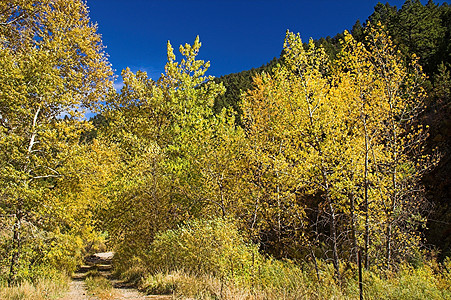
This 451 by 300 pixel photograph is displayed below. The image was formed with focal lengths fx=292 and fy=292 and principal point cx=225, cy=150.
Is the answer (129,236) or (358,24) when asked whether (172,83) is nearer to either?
(129,236)

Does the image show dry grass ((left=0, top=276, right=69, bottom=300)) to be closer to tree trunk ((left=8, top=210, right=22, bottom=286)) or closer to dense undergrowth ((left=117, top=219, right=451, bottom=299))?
tree trunk ((left=8, top=210, right=22, bottom=286))

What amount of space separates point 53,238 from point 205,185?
13.8ft

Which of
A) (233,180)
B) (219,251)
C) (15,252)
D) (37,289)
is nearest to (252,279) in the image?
(219,251)

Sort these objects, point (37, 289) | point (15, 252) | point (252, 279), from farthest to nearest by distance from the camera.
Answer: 1. point (15, 252)
2. point (37, 289)
3. point (252, 279)

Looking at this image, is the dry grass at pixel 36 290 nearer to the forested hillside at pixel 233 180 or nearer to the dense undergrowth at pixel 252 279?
the forested hillside at pixel 233 180

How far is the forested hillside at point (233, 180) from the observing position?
626cm

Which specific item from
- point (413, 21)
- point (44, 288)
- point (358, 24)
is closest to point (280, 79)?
point (44, 288)

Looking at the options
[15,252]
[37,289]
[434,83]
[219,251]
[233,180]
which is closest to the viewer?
[219,251]

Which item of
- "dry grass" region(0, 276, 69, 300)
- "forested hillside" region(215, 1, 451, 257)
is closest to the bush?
"dry grass" region(0, 276, 69, 300)

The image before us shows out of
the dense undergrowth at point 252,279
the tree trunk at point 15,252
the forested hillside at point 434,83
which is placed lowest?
the dense undergrowth at point 252,279

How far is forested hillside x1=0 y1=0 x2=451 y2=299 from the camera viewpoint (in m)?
6.26

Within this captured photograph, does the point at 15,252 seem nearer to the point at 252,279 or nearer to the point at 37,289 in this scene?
the point at 37,289

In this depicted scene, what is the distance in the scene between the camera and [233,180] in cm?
805

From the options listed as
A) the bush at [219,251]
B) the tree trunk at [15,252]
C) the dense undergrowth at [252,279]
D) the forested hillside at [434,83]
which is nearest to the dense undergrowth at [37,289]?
the tree trunk at [15,252]
